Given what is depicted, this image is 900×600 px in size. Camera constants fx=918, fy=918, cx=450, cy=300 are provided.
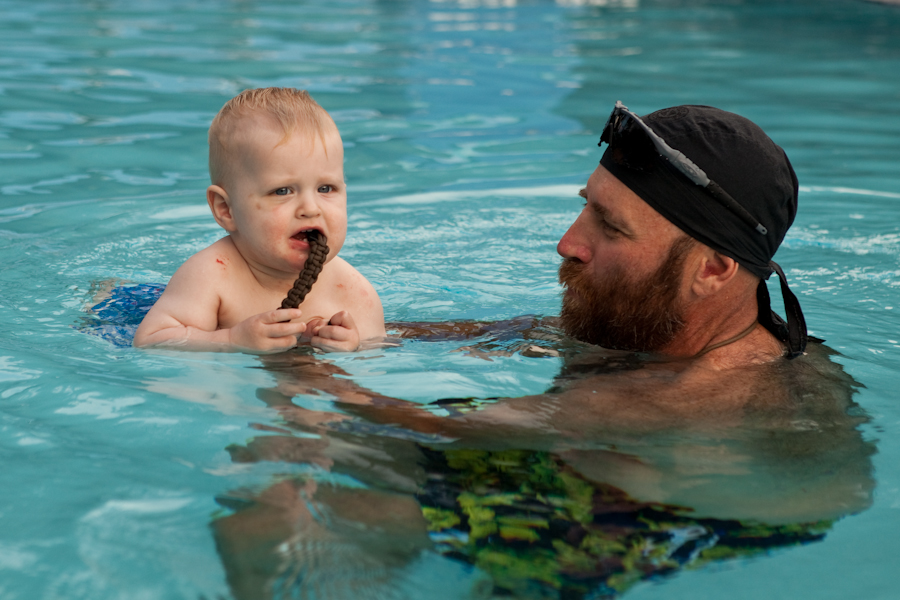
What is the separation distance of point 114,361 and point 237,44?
373 inches

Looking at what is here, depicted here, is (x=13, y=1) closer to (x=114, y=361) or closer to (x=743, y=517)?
(x=114, y=361)

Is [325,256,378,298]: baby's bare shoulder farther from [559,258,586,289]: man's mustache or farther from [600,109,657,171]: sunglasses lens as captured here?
[600,109,657,171]: sunglasses lens

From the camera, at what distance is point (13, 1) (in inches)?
599

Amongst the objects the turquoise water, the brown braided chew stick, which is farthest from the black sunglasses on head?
the brown braided chew stick

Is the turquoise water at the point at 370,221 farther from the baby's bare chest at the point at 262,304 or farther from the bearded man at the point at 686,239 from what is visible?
the bearded man at the point at 686,239

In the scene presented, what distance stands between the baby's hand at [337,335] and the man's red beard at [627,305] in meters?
0.78

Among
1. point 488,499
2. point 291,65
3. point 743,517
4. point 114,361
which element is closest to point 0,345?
point 114,361

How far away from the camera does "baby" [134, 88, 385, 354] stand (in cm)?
323

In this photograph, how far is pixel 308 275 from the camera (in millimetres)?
3211

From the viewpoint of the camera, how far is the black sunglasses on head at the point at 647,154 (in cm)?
303

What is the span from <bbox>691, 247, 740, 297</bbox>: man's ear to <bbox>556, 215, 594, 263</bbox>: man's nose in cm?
38

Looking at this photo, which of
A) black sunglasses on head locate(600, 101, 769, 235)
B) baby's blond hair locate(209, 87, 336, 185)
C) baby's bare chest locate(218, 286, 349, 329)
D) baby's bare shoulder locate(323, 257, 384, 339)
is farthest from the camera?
baby's bare shoulder locate(323, 257, 384, 339)

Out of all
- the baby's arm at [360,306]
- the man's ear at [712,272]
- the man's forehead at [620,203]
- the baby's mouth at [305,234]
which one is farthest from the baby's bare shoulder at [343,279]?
the man's ear at [712,272]

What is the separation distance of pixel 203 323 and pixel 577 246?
140 centimetres
